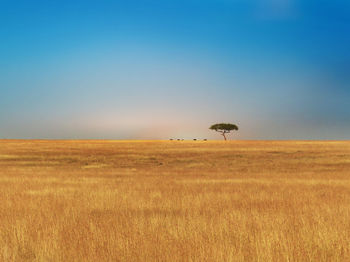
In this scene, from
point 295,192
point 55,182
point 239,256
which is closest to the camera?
point 239,256

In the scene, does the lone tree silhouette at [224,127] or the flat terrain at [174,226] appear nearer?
the flat terrain at [174,226]

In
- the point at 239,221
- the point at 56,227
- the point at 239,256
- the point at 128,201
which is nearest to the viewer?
the point at 239,256

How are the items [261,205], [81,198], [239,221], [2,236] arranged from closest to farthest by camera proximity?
[2,236]
[239,221]
[261,205]
[81,198]

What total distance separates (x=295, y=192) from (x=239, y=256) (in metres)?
12.3

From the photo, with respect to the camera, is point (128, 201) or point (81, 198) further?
point (81, 198)

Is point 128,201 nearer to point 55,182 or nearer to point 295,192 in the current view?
point 295,192

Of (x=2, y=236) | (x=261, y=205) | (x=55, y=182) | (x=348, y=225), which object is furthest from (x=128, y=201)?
(x=55, y=182)

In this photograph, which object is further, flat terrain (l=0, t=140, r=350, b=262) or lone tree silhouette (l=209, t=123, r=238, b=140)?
lone tree silhouette (l=209, t=123, r=238, b=140)

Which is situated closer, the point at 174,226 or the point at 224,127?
the point at 174,226

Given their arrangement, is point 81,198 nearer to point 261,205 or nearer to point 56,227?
point 56,227

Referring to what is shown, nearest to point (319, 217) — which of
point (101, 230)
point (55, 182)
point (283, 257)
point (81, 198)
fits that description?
point (283, 257)

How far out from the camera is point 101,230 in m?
9.68

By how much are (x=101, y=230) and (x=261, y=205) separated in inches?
272

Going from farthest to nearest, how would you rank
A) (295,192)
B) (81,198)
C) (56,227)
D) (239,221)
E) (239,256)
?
(295,192) < (81,198) < (239,221) < (56,227) < (239,256)
